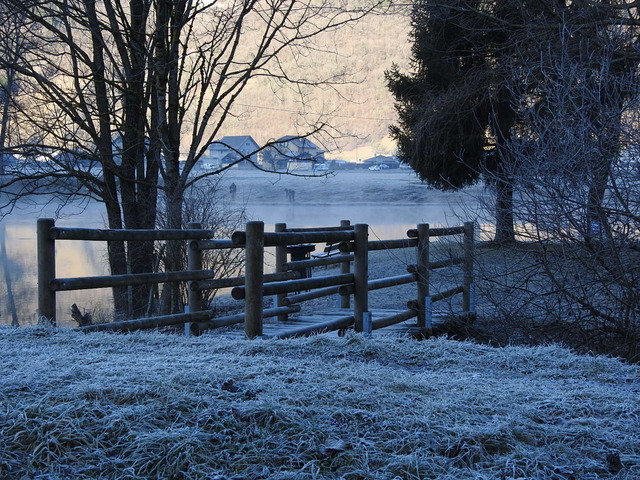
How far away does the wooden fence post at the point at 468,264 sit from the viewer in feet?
33.7

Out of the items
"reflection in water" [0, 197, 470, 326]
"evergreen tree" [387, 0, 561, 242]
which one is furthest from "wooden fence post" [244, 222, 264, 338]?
"evergreen tree" [387, 0, 561, 242]

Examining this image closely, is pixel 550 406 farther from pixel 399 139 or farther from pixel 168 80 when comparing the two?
pixel 399 139

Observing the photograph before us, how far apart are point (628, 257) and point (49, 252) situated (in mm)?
5888

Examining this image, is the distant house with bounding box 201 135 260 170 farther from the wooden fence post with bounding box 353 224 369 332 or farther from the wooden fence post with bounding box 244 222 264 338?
the wooden fence post with bounding box 244 222 264 338

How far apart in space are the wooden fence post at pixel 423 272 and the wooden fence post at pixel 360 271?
1.63m

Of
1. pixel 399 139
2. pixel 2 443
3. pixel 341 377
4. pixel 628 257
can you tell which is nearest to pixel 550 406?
pixel 341 377

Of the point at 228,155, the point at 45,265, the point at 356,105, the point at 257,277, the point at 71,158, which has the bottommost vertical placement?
Result: the point at 257,277

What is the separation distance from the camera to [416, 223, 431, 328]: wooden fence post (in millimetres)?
9578

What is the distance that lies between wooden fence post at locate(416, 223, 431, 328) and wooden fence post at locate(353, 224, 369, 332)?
1.63 metres

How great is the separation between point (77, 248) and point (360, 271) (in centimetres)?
2993

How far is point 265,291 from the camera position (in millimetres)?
6848

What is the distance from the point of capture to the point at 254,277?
6.61m

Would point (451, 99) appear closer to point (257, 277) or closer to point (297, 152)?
point (297, 152)

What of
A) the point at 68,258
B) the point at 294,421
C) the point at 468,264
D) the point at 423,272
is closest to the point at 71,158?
the point at 423,272
